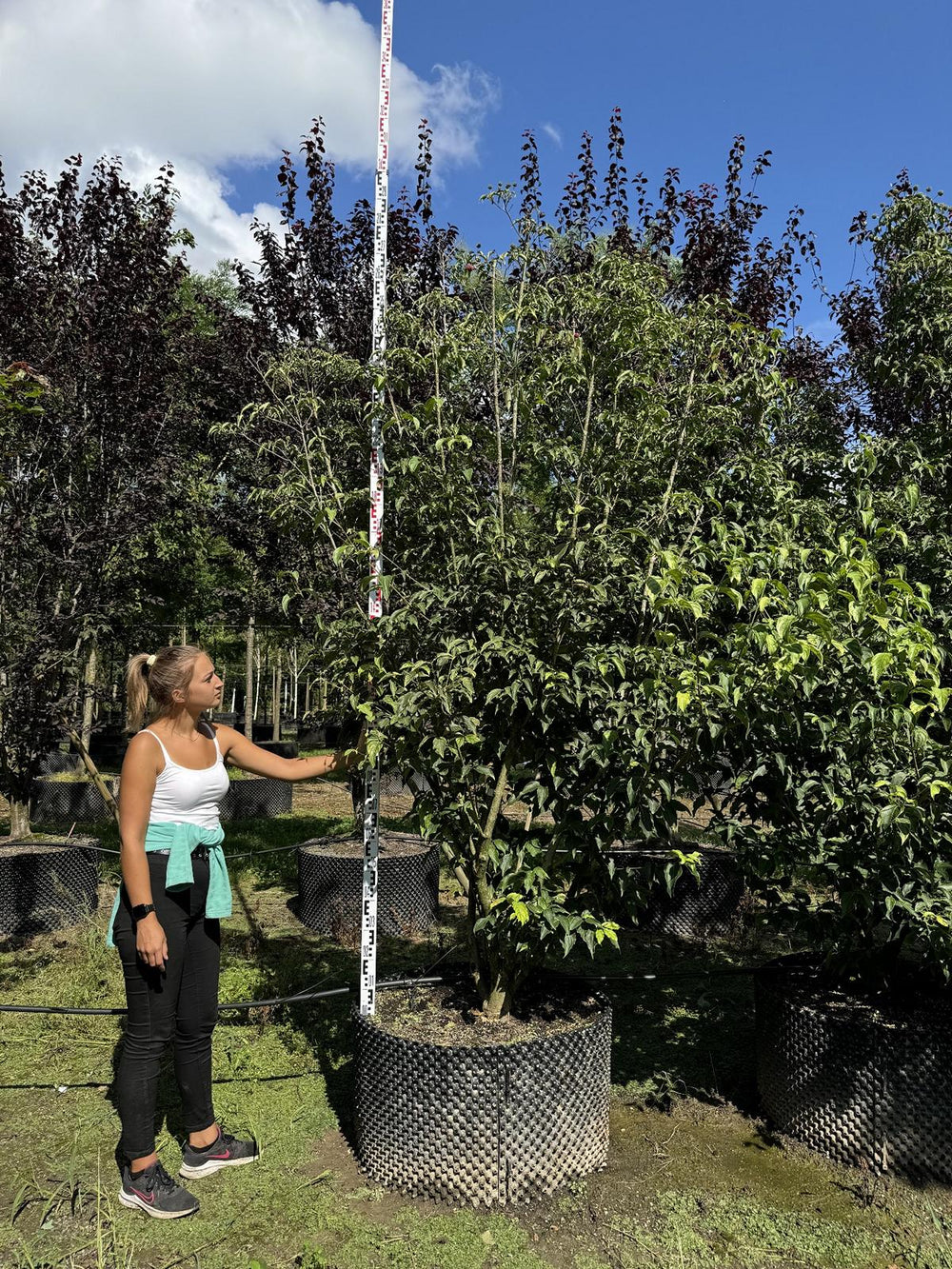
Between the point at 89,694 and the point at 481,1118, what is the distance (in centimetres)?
505

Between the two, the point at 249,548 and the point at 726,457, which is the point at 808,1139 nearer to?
the point at 726,457

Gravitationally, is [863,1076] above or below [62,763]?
above

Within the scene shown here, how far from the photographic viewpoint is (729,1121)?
3.15 meters

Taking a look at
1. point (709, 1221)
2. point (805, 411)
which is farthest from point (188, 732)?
point (805, 411)

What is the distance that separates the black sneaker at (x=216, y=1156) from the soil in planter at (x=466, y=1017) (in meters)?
0.58

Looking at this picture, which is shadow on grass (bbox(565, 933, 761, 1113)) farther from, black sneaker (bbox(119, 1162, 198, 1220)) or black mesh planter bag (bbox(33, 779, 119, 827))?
black mesh planter bag (bbox(33, 779, 119, 827))

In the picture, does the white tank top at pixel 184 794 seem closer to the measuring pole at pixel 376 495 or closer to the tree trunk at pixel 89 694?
the measuring pole at pixel 376 495

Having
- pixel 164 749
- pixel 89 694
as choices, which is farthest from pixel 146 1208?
pixel 89 694

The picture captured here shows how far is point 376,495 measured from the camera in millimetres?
3084

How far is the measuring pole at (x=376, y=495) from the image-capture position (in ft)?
9.82

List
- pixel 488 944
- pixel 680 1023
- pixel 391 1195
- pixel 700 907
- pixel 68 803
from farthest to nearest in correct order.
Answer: pixel 68 803, pixel 700 907, pixel 680 1023, pixel 488 944, pixel 391 1195

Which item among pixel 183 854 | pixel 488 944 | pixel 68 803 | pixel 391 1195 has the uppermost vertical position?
pixel 183 854

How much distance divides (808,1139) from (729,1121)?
0.31 metres

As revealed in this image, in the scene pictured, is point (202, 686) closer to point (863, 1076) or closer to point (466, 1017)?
point (466, 1017)
